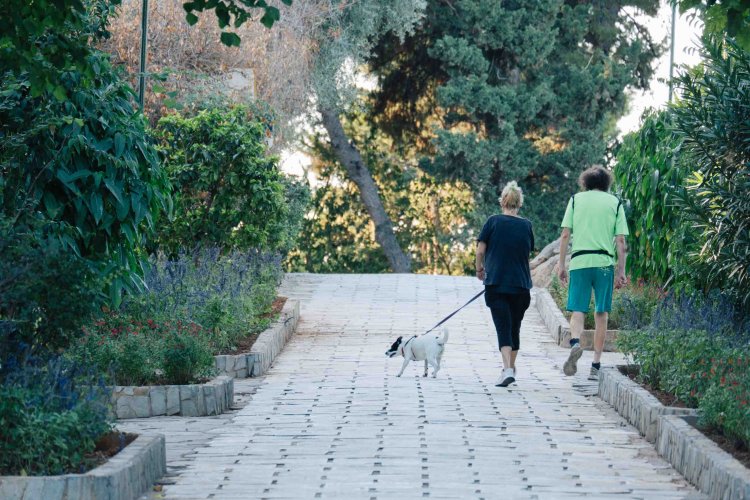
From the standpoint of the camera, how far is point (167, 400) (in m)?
9.84

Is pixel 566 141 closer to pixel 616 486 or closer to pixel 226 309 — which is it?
pixel 226 309

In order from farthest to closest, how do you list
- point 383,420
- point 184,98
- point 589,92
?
point 589,92
point 184,98
point 383,420

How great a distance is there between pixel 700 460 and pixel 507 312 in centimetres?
445

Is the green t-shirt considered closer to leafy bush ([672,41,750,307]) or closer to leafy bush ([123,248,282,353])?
leafy bush ([672,41,750,307])

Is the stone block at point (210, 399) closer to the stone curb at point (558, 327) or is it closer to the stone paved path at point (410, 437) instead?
the stone paved path at point (410, 437)

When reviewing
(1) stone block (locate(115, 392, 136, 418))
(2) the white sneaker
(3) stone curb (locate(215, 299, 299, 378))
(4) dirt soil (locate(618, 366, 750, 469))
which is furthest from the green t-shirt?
(1) stone block (locate(115, 392, 136, 418))

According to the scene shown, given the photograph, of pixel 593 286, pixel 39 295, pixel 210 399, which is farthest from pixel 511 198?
pixel 39 295

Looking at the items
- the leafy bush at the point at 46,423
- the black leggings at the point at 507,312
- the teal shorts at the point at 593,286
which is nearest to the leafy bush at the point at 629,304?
the teal shorts at the point at 593,286

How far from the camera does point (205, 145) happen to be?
17844 millimetres

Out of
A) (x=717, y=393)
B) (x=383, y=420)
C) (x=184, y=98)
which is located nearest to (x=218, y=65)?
(x=184, y=98)

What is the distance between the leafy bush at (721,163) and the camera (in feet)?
39.3

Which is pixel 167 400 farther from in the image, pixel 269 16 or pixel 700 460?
pixel 700 460

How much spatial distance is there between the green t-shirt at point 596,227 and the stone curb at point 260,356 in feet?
10.1

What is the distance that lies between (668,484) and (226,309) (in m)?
6.65
